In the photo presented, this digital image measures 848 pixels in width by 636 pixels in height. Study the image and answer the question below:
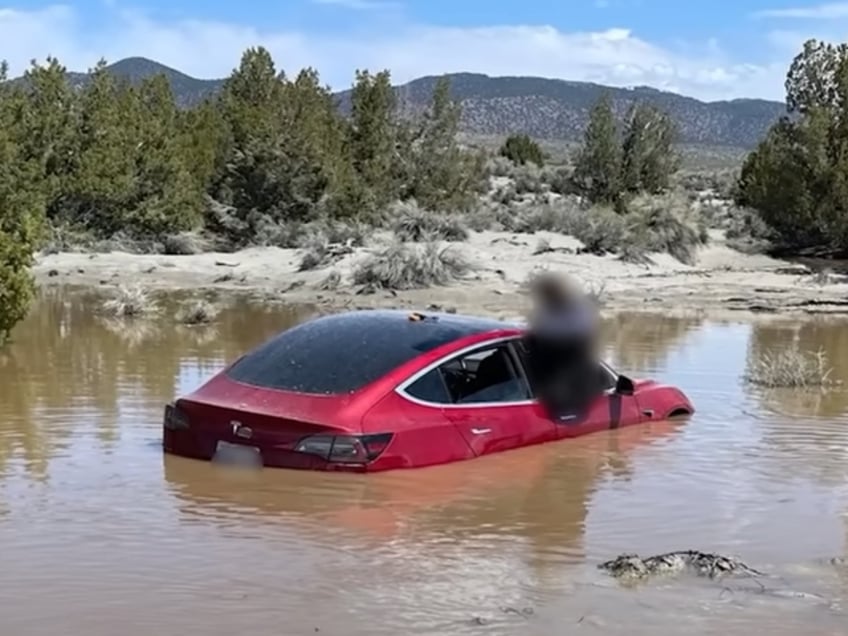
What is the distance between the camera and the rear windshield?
9.55 meters

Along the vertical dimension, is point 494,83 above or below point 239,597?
above

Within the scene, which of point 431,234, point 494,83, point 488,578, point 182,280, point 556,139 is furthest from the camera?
point 494,83

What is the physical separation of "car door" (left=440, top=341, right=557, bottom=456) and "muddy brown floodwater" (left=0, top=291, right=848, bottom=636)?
6.7 inches

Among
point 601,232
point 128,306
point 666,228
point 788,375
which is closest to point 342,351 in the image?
point 788,375

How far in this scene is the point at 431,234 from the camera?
32.5 metres

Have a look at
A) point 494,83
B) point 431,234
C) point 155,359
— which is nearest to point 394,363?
point 155,359

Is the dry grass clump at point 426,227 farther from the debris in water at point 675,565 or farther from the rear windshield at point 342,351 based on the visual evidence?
the debris in water at point 675,565

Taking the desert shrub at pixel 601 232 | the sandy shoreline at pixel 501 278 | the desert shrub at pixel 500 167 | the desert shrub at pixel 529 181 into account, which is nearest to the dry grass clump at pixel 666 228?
the desert shrub at pixel 601 232

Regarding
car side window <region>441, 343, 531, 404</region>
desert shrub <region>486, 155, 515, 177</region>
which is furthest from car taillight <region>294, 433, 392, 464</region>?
desert shrub <region>486, 155, 515, 177</region>

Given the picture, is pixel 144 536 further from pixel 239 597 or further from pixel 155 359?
pixel 155 359

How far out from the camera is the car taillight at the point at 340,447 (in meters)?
9.07

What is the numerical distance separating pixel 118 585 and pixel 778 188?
3142 centimetres

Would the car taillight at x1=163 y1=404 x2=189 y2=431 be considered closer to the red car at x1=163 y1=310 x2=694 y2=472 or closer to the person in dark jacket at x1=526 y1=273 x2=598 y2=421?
the red car at x1=163 y1=310 x2=694 y2=472

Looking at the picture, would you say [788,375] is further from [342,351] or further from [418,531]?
[418,531]
